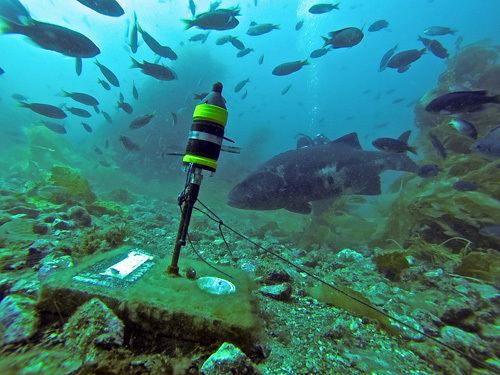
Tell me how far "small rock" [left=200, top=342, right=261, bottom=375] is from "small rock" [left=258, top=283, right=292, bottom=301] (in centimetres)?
122

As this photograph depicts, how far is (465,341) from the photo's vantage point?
255 cm

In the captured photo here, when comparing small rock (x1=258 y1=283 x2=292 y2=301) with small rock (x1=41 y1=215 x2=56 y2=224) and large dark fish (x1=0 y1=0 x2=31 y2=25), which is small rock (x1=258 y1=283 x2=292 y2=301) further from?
large dark fish (x1=0 y1=0 x2=31 y2=25)

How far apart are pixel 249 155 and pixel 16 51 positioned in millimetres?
180440

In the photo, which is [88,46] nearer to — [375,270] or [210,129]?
[210,129]

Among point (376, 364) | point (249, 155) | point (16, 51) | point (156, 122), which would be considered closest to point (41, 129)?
point (156, 122)

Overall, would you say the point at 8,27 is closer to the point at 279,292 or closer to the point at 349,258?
the point at 279,292

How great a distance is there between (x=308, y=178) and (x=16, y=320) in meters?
4.45

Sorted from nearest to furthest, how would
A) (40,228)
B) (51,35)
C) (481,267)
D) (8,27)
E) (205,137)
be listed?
1. (205,137)
2. (40,228)
3. (481,267)
4. (51,35)
5. (8,27)

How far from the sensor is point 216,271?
2768 mm

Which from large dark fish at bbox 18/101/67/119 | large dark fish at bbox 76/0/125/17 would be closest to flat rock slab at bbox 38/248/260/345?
large dark fish at bbox 76/0/125/17

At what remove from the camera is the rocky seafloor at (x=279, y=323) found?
1.59 m

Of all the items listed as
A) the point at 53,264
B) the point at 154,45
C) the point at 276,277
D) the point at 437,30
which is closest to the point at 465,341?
the point at 276,277

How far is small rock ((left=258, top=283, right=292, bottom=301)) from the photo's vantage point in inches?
110

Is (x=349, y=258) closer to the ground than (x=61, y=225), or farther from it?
farther from it
